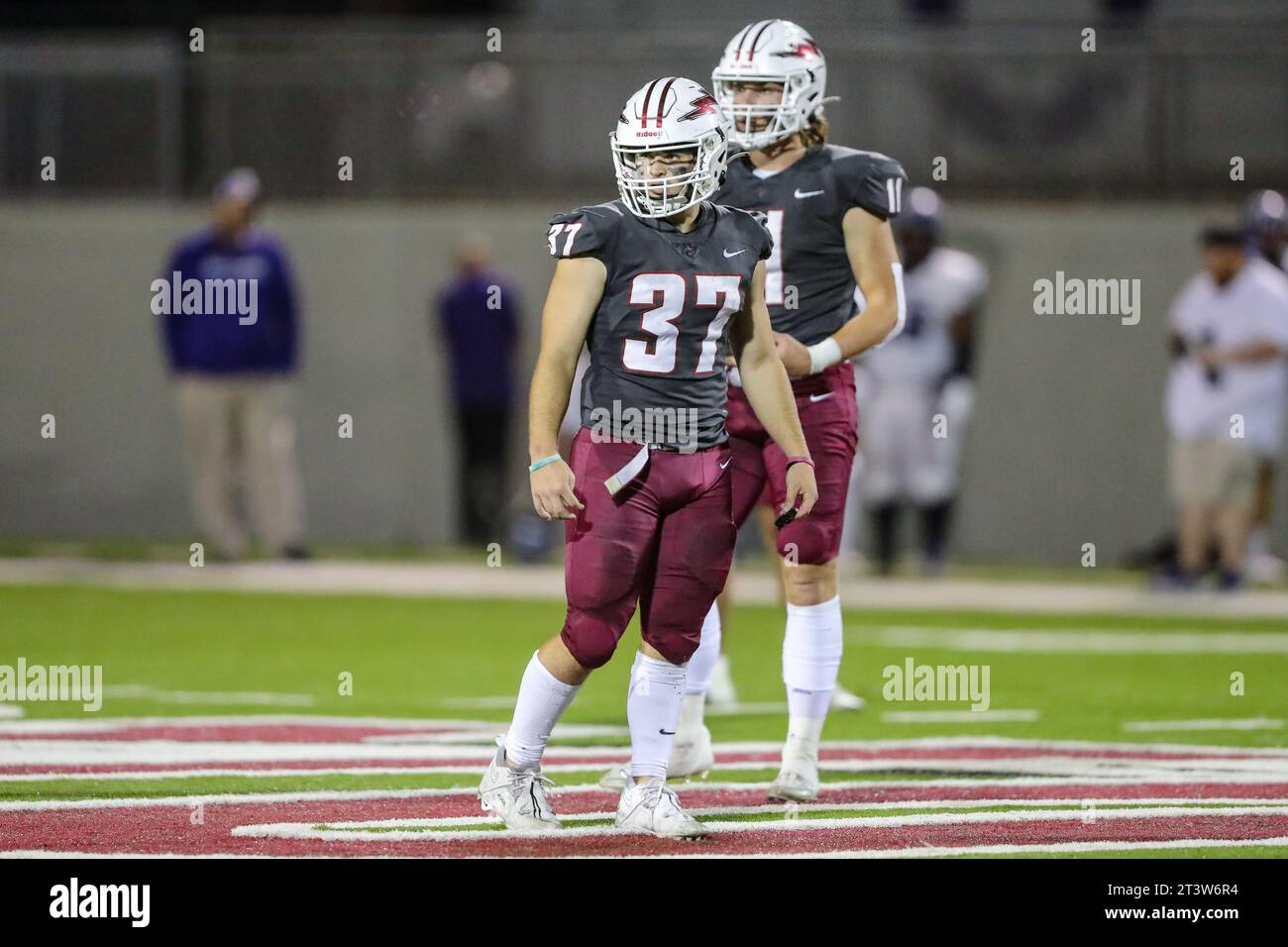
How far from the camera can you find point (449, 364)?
16969 mm

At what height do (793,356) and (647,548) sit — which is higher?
(793,356)

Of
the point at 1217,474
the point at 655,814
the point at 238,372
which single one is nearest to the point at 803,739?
the point at 655,814

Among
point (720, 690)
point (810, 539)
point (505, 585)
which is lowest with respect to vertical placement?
point (720, 690)

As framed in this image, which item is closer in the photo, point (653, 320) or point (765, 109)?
point (653, 320)

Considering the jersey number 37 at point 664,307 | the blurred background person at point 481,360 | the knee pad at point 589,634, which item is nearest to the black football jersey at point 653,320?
the jersey number 37 at point 664,307

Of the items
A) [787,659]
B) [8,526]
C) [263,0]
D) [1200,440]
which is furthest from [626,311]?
[263,0]

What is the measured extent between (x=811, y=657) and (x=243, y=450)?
9.27 metres

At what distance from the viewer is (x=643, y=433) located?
261 inches

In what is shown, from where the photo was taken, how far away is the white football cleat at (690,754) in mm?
7758

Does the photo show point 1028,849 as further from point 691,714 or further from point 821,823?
point 691,714

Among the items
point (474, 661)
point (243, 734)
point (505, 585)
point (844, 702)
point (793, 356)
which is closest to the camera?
point (793, 356)

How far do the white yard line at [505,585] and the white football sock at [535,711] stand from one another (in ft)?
23.7

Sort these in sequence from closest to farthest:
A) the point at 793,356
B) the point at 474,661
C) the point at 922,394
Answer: the point at 793,356 → the point at 474,661 → the point at 922,394
